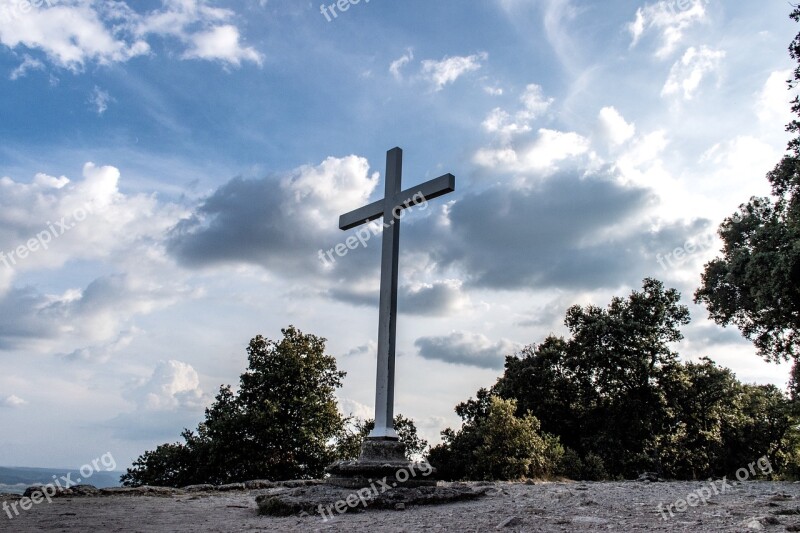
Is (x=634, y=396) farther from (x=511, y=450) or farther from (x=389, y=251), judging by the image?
(x=389, y=251)

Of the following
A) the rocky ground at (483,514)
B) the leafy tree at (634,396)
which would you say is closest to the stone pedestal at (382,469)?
the rocky ground at (483,514)

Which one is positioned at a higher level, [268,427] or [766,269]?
[766,269]

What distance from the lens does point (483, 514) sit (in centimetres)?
578

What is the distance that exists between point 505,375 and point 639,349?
654 cm

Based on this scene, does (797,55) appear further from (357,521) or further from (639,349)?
(639,349)

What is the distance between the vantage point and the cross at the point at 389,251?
860cm

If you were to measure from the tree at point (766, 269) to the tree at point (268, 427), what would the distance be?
1216cm

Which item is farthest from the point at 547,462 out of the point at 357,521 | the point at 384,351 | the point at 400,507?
the point at 357,521

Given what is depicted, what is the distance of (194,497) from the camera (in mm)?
8328

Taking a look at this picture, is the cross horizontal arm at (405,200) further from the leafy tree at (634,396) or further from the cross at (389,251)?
the leafy tree at (634,396)

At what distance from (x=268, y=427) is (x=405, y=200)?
30.4ft

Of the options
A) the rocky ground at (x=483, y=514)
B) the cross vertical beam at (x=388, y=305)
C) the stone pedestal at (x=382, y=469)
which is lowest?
the rocky ground at (x=483, y=514)

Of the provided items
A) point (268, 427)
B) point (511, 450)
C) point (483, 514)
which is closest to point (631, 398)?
point (511, 450)

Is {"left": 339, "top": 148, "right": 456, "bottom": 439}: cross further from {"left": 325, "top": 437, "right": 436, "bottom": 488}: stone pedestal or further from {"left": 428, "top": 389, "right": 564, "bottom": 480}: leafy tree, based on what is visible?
{"left": 428, "top": 389, "right": 564, "bottom": 480}: leafy tree
